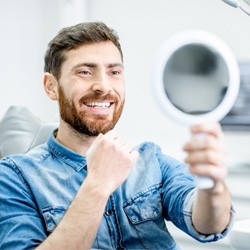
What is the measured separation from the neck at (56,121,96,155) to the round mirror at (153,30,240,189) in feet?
1.80

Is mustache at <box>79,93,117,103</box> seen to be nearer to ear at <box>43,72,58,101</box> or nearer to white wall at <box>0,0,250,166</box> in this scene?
ear at <box>43,72,58,101</box>

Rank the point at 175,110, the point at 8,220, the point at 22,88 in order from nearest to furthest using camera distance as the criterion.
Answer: the point at 175,110, the point at 8,220, the point at 22,88

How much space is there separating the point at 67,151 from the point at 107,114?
0.43 ft

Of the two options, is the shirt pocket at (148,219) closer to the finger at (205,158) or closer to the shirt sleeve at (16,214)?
the shirt sleeve at (16,214)

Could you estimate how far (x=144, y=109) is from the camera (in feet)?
7.36

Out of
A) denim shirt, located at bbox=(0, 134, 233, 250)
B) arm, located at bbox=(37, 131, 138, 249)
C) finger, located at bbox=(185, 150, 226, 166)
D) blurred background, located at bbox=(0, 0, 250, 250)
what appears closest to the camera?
finger, located at bbox=(185, 150, 226, 166)

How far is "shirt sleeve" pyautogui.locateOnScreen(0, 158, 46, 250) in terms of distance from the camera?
3.43 feet

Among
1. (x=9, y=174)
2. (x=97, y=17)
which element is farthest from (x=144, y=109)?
(x=9, y=174)

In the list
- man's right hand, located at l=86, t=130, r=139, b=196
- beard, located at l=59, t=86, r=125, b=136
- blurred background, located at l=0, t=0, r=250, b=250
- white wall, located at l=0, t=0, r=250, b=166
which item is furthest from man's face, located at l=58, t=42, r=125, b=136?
white wall, located at l=0, t=0, r=250, b=166

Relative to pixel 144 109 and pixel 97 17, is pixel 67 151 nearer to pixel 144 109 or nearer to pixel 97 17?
pixel 144 109

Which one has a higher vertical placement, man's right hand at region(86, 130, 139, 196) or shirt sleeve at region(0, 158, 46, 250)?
man's right hand at region(86, 130, 139, 196)

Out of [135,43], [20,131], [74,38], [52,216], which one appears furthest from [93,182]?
[135,43]

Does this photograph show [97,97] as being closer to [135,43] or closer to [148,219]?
[148,219]

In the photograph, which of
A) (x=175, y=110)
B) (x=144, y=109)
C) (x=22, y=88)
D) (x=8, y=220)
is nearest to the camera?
(x=175, y=110)
